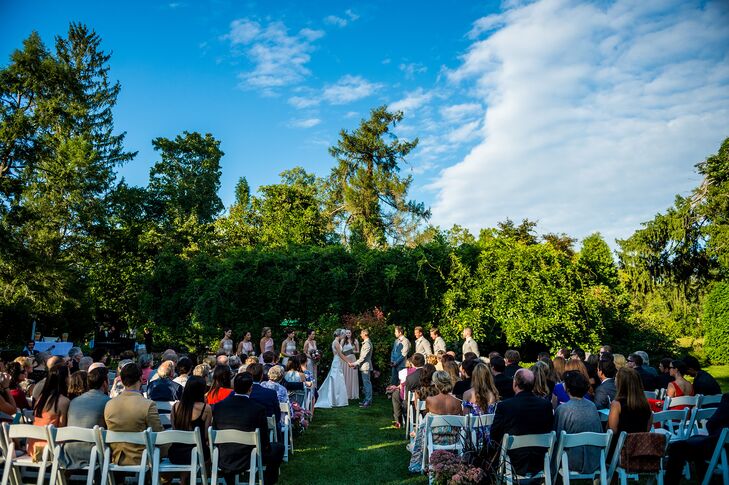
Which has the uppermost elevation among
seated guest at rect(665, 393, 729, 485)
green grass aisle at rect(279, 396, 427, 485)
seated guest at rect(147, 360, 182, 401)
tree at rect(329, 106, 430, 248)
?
tree at rect(329, 106, 430, 248)

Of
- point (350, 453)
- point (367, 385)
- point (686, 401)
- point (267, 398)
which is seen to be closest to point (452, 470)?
point (267, 398)

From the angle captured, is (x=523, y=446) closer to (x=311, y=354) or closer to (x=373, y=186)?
(x=311, y=354)

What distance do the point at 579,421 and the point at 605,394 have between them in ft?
6.23

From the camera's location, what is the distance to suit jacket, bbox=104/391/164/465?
16.1 ft

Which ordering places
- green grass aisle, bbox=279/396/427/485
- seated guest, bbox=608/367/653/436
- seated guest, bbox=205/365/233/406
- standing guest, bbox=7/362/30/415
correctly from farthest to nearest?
green grass aisle, bbox=279/396/427/485, standing guest, bbox=7/362/30/415, seated guest, bbox=205/365/233/406, seated guest, bbox=608/367/653/436

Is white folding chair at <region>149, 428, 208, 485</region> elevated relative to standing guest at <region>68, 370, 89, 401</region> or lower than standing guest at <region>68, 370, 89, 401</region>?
lower

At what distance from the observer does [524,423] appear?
498 centimetres

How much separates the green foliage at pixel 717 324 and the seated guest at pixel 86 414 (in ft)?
75.7

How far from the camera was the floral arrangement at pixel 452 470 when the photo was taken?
15.9 ft

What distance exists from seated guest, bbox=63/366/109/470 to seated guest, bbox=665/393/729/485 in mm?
6117

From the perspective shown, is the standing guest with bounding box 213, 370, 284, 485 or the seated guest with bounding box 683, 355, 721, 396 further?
the seated guest with bounding box 683, 355, 721, 396

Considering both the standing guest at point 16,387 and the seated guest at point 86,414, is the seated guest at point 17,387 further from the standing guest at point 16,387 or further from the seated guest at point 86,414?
the seated guest at point 86,414

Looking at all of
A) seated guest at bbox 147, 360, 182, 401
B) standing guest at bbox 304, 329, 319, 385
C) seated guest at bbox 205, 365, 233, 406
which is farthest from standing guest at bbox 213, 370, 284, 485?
standing guest at bbox 304, 329, 319, 385

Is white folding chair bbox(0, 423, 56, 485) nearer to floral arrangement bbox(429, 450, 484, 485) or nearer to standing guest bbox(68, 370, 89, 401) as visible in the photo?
standing guest bbox(68, 370, 89, 401)
